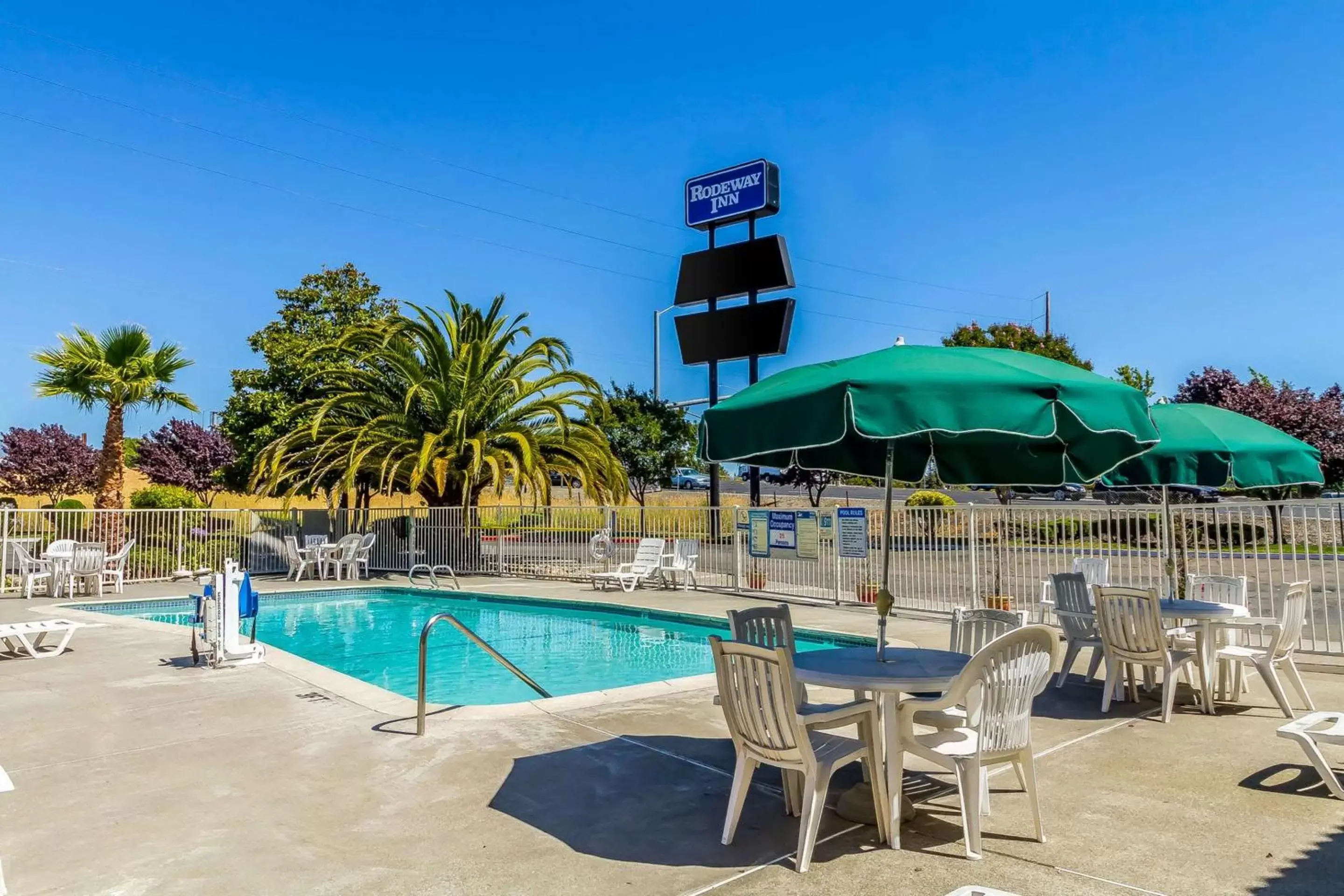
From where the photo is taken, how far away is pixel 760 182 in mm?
26000

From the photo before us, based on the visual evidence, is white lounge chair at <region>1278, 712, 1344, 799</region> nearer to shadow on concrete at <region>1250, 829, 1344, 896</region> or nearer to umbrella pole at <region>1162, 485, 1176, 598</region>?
shadow on concrete at <region>1250, 829, 1344, 896</region>

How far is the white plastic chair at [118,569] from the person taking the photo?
1716 cm

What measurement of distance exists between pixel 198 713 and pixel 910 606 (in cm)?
979

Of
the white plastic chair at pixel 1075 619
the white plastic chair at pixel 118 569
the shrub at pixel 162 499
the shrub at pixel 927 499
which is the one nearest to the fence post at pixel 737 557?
the white plastic chair at pixel 1075 619

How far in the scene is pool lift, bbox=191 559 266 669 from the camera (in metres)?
9.24

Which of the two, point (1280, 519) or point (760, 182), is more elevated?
point (760, 182)

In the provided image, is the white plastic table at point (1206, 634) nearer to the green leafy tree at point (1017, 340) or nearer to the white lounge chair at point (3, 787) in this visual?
the white lounge chair at point (3, 787)

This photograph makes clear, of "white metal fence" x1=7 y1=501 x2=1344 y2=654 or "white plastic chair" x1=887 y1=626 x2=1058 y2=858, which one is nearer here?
"white plastic chair" x1=887 y1=626 x2=1058 y2=858

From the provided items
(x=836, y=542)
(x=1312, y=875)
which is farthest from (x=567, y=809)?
(x=836, y=542)

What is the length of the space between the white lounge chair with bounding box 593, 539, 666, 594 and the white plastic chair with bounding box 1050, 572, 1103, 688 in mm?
10057

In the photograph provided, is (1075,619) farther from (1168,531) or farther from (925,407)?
(925,407)

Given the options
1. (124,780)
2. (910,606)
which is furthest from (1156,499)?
(124,780)

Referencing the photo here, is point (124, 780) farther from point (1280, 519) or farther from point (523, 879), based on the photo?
point (1280, 519)

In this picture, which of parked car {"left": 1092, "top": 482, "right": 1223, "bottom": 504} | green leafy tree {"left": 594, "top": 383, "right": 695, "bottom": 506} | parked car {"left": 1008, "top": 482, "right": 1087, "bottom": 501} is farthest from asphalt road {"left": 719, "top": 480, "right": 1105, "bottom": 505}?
green leafy tree {"left": 594, "top": 383, "right": 695, "bottom": 506}
